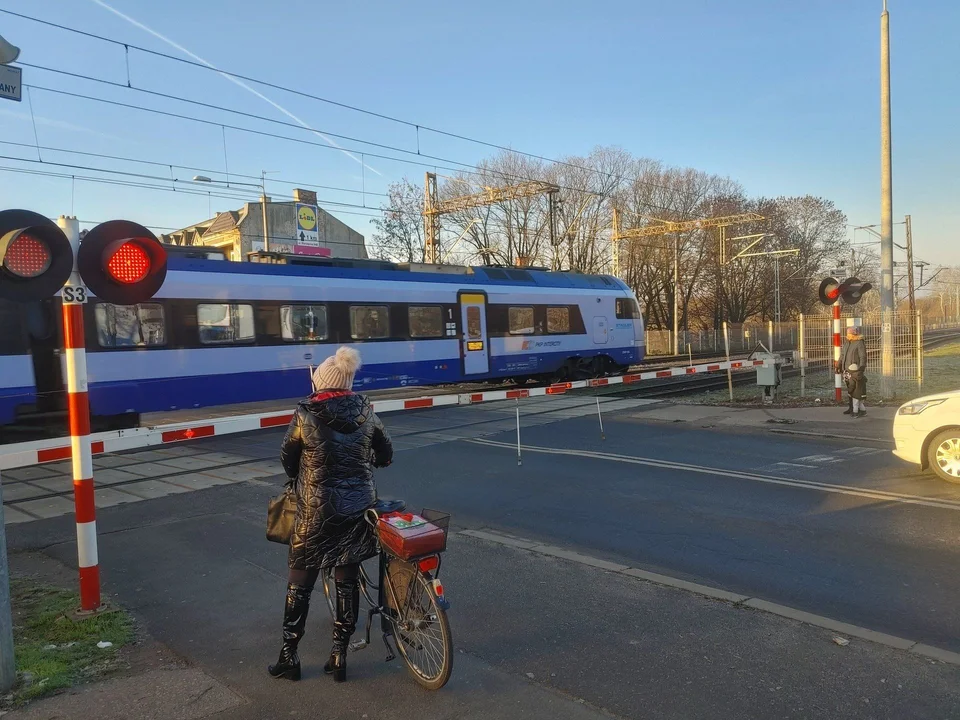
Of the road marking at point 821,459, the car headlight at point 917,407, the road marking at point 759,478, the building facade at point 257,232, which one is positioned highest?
the building facade at point 257,232

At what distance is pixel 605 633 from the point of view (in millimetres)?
4211

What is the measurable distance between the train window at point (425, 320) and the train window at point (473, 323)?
96cm

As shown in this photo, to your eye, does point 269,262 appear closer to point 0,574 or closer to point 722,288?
point 0,574

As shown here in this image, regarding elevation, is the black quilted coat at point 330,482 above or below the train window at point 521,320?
below

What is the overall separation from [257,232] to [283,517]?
53212 millimetres

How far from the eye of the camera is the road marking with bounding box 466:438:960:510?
23.5 feet

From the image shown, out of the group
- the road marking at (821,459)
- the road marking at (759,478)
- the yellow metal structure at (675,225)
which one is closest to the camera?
the road marking at (759,478)

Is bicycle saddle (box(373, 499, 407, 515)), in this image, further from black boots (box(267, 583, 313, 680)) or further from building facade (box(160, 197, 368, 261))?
building facade (box(160, 197, 368, 261))

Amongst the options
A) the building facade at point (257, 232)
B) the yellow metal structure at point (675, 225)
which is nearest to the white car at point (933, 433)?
the yellow metal structure at point (675, 225)

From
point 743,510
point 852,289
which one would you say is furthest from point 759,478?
point 852,289

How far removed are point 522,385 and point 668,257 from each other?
3071cm

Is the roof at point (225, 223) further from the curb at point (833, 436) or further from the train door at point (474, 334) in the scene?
the curb at point (833, 436)

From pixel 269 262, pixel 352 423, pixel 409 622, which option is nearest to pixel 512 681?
pixel 409 622

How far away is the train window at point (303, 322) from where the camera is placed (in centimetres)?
1478
